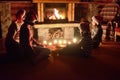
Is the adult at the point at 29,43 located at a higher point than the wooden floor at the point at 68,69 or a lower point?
higher

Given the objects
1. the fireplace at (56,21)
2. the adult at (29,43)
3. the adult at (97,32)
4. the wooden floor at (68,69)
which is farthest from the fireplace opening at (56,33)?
the adult at (29,43)

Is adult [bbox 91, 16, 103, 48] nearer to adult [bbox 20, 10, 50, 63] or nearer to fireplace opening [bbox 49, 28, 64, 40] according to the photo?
fireplace opening [bbox 49, 28, 64, 40]

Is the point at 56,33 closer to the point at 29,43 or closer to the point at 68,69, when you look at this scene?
the point at 29,43

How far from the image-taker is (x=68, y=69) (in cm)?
596

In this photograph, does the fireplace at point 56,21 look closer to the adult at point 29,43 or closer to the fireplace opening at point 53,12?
the fireplace opening at point 53,12

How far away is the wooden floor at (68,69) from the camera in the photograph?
5.42 metres

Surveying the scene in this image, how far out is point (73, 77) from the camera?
5.39 metres

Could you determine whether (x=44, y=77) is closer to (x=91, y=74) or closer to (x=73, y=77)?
(x=73, y=77)

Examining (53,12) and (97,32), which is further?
(53,12)

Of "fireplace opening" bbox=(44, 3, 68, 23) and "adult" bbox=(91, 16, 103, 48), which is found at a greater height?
"fireplace opening" bbox=(44, 3, 68, 23)

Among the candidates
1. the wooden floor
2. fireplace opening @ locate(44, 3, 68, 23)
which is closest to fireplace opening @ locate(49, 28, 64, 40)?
fireplace opening @ locate(44, 3, 68, 23)

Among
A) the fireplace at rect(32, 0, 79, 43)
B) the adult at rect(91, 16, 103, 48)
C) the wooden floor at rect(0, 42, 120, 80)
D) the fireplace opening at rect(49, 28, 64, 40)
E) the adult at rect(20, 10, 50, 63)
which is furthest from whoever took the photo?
the fireplace opening at rect(49, 28, 64, 40)

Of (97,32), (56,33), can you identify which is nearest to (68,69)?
(97,32)

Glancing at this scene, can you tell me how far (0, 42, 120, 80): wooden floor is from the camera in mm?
5418
